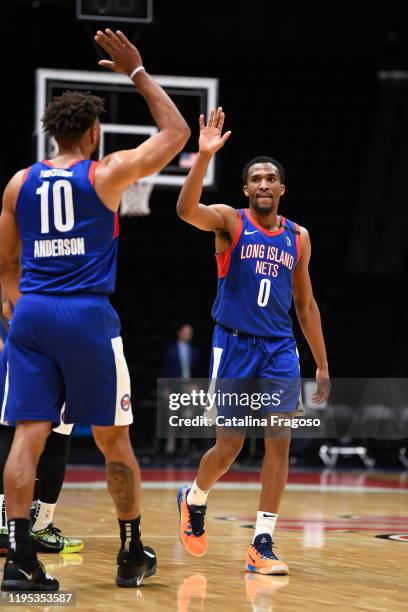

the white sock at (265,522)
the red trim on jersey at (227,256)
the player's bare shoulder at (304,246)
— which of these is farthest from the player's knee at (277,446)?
the player's bare shoulder at (304,246)

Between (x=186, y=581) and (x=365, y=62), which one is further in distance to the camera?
(x=365, y=62)

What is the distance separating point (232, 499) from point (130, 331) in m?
9.77

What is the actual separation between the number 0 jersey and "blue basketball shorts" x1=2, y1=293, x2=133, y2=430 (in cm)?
7

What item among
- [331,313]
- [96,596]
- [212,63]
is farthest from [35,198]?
[331,313]

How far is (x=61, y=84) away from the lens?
516 inches

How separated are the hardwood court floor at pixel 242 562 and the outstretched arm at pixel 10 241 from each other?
1390 mm

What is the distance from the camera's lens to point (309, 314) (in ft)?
20.5

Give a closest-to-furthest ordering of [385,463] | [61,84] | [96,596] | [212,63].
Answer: [96,596] → [61,84] → [385,463] → [212,63]

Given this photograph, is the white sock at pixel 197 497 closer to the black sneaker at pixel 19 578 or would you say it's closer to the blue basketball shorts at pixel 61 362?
the blue basketball shorts at pixel 61 362

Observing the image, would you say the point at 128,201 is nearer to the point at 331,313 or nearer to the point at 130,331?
the point at 130,331

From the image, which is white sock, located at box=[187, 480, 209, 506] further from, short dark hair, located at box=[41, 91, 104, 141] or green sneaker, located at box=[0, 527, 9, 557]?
short dark hair, located at box=[41, 91, 104, 141]

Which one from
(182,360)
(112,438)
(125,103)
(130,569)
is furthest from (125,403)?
(182,360)

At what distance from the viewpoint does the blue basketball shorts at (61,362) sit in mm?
4520

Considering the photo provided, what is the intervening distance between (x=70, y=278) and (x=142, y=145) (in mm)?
639
